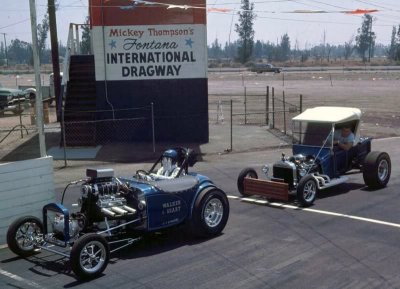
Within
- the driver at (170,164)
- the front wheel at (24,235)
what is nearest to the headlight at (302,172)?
the driver at (170,164)

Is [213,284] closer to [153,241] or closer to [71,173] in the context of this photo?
[153,241]

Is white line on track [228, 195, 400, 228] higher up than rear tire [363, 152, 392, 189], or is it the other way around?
rear tire [363, 152, 392, 189]

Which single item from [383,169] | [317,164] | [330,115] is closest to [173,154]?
[317,164]

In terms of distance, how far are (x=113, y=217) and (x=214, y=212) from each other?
198 centimetres

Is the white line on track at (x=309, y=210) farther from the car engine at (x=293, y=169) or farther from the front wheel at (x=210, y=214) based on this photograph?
the front wheel at (x=210, y=214)

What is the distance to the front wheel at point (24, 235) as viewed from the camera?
845 cm

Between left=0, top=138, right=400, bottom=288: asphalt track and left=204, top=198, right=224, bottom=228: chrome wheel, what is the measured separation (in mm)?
279

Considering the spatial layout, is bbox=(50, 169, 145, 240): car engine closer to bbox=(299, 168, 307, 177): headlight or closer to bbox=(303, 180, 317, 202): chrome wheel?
bbox=(303, 180, 317, 202): chrome wheel

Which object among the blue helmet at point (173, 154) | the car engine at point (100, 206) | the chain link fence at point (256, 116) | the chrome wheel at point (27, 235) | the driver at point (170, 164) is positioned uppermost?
the blue helmet at point (173, 154)

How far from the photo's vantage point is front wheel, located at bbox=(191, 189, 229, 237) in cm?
923

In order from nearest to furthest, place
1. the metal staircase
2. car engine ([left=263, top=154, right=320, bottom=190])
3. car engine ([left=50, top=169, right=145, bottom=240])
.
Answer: car engine ([left=50, top=169, right=145, bottom=240]) < car engine ([left=263, top=154, right=320, bottom=190]) < the metal staircase

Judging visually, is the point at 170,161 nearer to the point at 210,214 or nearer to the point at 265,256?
the point at 210,214

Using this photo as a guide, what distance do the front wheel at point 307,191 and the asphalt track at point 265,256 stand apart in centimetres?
21

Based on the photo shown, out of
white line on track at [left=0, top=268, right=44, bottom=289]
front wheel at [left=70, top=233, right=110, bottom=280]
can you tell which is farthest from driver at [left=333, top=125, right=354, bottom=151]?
white line on track at [left=0, top=268, right=44, bottom=289]
